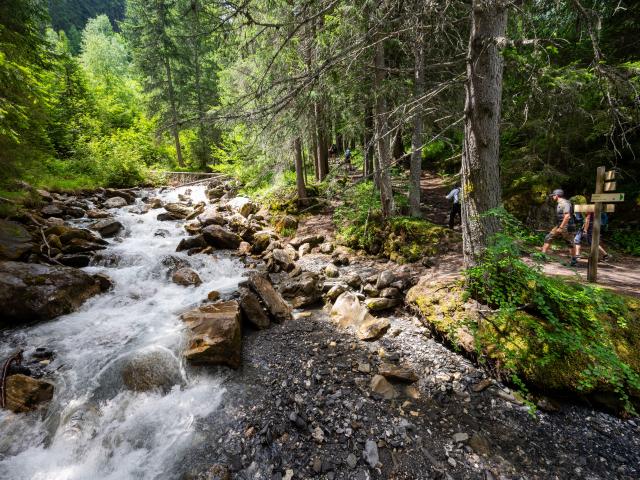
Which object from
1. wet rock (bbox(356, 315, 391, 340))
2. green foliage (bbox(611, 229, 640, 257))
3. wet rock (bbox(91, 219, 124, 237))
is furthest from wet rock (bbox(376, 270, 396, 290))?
wet rock (bbox(91, 219, 124, 237))

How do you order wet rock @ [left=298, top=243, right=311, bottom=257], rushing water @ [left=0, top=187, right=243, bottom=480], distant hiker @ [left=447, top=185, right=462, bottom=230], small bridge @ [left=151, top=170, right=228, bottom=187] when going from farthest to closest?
1. small bridge @ [left=151, top=170, right=228, bottom=187]
2. wet rock @ [left=298, top=243, right=311, bottom=257]
3. distant hiker @ [left=447, top=185, right=462, bottom=230]
4. rushing water @ [left=0, top=187, right=243, bottom=480]

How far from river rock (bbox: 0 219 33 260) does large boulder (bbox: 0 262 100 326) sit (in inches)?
41.8

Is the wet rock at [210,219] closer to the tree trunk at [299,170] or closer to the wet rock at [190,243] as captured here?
the wet rock at [190,243]

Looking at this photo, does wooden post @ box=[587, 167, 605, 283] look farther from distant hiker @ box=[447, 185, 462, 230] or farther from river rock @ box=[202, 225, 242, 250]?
river rock @ box=[202, 225, 242, 250]

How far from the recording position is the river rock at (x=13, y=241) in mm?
7254

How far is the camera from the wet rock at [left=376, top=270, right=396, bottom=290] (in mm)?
6961

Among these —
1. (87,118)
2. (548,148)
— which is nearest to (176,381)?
(548,148)

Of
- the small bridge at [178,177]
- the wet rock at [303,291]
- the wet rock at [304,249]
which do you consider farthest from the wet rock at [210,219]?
the small bridge at [178,177]

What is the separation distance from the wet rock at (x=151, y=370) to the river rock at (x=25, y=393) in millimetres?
987

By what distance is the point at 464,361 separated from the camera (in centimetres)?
477

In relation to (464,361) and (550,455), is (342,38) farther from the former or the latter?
(550,455)

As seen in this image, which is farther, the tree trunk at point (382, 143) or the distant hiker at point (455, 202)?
the distant hiker at point (455, 202)

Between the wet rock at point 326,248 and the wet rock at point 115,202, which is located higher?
the wet rock at point 115,202

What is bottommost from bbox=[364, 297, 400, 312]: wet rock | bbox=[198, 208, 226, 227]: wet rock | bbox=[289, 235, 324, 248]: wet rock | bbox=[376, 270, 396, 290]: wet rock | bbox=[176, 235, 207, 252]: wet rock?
bbox=[364, 297, 400, 312]: wet rock
